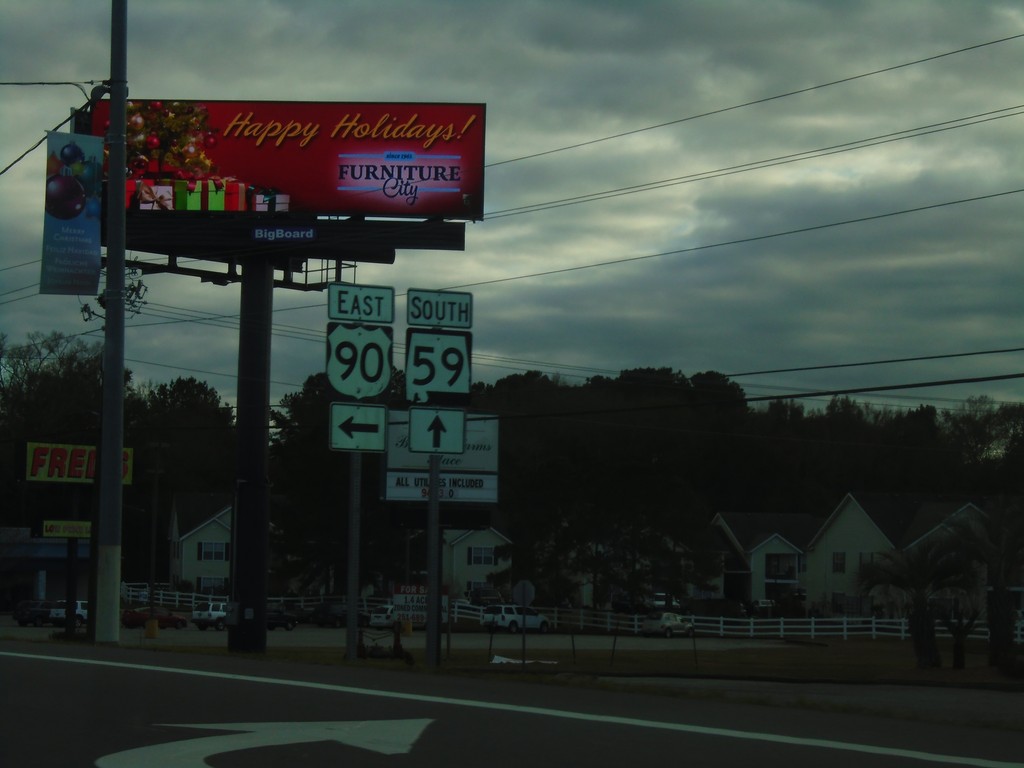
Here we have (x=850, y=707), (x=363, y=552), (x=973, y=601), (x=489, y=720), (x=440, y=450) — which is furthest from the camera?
(x=363, y=552)

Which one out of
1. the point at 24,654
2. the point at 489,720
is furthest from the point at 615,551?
the point at 489,720

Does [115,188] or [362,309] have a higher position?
[115,188]

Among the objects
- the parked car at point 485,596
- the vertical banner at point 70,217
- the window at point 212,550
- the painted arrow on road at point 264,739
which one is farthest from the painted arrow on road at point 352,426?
the window at point 212,550

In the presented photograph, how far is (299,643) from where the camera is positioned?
48375 mm

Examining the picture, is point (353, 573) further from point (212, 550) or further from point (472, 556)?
point (212, 550)

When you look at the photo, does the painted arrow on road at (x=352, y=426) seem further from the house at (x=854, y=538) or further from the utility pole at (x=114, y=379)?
the house at (x=854, y=538)

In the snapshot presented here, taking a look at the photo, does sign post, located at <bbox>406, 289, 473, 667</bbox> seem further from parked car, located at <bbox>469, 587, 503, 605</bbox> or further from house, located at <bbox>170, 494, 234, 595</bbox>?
house, located at <bbox>170, 494, 234, 595</bbox>

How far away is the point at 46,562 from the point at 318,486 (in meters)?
17.0

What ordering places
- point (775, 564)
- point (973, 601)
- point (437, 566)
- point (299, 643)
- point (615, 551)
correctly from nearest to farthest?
point (437, 566)
point (973, 601)
point (299, 643)
point (615, 551)
point (775, 564)

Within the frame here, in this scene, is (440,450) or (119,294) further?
(119,294)

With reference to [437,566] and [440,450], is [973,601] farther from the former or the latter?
[440,450]

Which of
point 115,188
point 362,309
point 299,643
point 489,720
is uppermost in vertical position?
point 115,188

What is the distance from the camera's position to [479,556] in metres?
90.4

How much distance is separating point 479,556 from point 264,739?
82.2 metres
